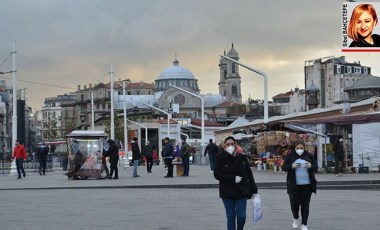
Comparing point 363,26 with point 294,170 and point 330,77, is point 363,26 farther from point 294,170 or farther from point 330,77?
point 330,77

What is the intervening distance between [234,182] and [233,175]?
10 cm

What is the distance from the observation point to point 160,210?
17359 mm

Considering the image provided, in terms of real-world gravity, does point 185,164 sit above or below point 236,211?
above

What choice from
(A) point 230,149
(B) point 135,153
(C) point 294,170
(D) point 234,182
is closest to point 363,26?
(C) point 294,170

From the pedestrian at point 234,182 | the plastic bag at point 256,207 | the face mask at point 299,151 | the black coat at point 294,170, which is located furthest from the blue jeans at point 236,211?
the face mask at point 299,151

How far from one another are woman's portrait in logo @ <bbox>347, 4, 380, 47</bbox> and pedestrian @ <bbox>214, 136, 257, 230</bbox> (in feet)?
43.6

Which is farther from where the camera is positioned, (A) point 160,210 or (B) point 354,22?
(B) point 354,22

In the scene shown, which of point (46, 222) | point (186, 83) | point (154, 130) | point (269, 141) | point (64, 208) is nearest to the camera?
point (46, 222)

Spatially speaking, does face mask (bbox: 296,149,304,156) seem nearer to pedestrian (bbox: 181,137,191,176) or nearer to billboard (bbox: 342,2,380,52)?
billboard (bbox: 342,2,380,52)

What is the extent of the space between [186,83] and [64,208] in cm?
18195

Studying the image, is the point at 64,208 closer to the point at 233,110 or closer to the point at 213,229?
the point at 213,229

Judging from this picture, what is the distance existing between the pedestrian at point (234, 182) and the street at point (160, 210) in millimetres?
2546

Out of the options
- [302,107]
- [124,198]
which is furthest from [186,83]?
[124,198]

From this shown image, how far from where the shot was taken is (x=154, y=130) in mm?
142000
